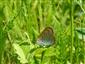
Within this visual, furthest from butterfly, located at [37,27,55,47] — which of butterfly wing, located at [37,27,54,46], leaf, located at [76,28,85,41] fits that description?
leaf, located at [76,28,85,41]

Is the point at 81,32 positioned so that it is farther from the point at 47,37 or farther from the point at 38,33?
the point at 38,33

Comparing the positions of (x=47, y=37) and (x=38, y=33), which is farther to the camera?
(x=38, y=33)

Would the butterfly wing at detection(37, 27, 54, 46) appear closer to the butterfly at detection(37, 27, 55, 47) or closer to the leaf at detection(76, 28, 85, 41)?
the butterfly at detection(37, 27, 55, 47)

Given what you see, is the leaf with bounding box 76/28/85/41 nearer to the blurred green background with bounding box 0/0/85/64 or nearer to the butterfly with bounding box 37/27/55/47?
the blurred green background with bounding box 0/0/85/64

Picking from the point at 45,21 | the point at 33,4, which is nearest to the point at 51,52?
the point at 45,21

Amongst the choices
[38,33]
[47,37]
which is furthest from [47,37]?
[38,33]

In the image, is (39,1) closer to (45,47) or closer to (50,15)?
(50,15)

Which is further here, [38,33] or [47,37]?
[38,33]

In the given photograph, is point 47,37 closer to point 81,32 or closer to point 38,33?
point 81,32

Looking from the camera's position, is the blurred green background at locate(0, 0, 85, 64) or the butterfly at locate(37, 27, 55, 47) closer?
the butterfly at locate(37, 27, 55, 47)
